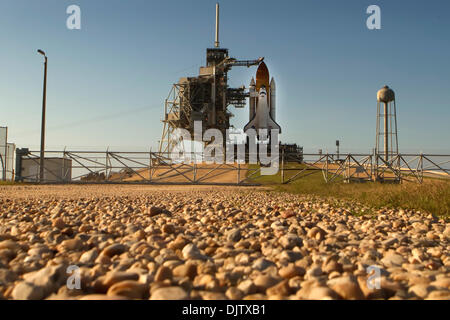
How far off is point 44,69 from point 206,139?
29.4 meters

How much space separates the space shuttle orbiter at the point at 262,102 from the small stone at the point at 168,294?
39.7 m

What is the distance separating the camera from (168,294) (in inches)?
82.3

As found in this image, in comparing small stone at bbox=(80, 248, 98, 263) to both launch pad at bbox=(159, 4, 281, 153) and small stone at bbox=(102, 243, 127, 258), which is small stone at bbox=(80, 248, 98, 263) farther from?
launch pad at bbox=(159, 4, 281, 153)

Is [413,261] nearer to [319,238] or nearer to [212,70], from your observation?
[319,238]

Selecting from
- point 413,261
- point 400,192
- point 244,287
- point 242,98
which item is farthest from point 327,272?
point 242,98

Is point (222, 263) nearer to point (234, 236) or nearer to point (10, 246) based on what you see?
point (234, 236)

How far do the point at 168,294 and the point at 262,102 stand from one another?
40.3 meters

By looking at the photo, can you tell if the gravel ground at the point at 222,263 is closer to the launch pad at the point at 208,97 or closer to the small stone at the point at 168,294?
the small stone at the point at 168,294

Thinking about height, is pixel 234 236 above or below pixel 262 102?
below

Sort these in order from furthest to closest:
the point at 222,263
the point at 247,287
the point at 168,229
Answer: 1. the point at 168,229
2. the point at 222,263
3. the point at 247,287

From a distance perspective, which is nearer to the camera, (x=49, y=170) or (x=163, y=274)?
(x=163, y=274)

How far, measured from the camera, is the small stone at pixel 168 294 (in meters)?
2.07

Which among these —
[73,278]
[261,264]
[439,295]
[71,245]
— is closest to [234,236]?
[261,264]

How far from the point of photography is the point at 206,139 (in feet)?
164
